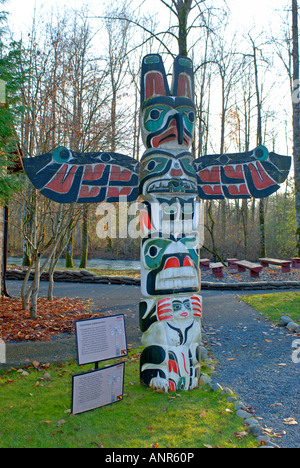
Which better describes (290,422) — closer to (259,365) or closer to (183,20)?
(259,365)

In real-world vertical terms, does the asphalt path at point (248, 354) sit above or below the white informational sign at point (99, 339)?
below

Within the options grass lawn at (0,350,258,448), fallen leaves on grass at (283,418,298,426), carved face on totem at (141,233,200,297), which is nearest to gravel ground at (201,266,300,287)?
carved face on totem at (141,233,200,297)

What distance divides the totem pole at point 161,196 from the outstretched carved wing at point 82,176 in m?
0.01

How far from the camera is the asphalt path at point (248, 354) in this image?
13.6 feet

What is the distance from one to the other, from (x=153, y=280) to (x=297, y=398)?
230 cm

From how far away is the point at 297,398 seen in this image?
444 centimetres

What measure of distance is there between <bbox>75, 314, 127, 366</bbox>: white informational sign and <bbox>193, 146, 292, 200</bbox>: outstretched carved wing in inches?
91.1

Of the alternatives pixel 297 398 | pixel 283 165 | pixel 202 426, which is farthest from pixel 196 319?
pixel 283 165

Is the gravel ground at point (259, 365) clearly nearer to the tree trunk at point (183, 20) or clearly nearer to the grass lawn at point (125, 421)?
the grass lawn at point (125, 421)

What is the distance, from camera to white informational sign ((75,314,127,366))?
3902 mm

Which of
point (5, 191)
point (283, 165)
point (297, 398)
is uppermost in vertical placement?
A: point (283, 165)

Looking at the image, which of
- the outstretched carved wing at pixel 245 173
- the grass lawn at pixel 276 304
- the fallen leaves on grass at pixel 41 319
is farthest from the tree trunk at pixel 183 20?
the fallen leaves on grass at pixel 41 319

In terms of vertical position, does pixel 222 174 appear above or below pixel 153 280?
above
